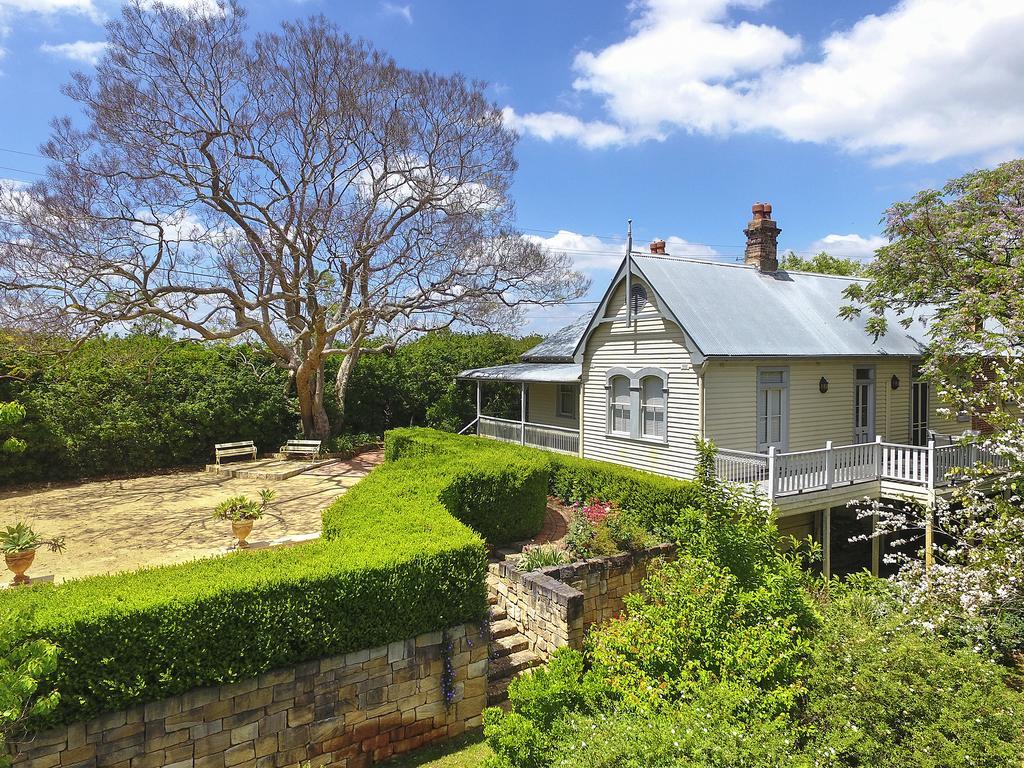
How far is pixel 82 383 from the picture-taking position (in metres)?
16.8

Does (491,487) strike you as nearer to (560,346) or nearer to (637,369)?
(637,369)

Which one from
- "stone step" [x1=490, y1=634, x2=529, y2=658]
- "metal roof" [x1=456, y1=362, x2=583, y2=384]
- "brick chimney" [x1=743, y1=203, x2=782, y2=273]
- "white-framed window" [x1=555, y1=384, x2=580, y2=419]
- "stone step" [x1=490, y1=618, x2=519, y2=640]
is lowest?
"stone step" [x1=490, y1=634, x2=529, y2=658]

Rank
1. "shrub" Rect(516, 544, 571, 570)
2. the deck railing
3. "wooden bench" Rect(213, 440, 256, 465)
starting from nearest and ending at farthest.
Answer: "shrub" Rect(516, 544, 571, 570), the deck railing, "wooden bench" Rect(213, 440, 256, 465)

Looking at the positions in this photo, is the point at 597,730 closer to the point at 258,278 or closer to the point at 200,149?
the point at 258,278

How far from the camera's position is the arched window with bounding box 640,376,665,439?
1380 centimetres

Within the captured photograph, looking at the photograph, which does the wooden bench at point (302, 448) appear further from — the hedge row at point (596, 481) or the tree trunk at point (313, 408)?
the hedge row at point (596, 481)

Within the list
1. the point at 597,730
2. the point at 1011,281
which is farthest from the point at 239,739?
the point at 1011,281

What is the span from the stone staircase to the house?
19.2ft

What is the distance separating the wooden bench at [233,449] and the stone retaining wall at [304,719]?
14.1m

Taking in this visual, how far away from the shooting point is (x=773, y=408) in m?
13.6

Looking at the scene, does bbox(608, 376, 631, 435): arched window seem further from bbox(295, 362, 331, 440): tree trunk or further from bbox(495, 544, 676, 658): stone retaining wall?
bbox(295, 362, 331, 440): tree trunk

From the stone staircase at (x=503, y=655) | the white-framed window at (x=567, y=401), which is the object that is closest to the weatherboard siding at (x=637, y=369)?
the white-framed window at (x=567, y=401)

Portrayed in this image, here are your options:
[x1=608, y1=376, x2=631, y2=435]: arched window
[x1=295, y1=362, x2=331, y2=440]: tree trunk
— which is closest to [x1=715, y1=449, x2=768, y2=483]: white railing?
[x1=608, y1=376, x2=631, y2=435]: arched window

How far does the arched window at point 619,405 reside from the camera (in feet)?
48.9
